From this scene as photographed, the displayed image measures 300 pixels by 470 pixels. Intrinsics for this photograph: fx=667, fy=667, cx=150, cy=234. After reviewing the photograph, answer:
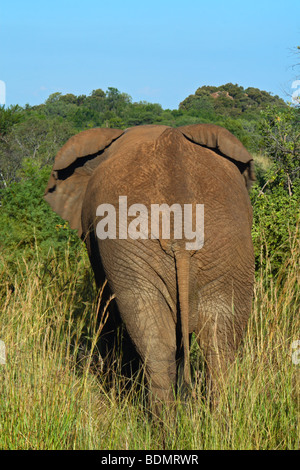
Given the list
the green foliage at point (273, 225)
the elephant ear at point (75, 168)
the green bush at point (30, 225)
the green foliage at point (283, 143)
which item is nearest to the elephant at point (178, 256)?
the elephant ear at point (75, 168)

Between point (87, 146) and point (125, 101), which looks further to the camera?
point (125, 101)

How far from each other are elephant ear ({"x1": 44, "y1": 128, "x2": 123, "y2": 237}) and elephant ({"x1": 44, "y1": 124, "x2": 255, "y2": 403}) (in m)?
0.57

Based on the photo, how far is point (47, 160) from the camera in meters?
20.1

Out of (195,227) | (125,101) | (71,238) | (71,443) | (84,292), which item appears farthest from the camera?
(125,101)

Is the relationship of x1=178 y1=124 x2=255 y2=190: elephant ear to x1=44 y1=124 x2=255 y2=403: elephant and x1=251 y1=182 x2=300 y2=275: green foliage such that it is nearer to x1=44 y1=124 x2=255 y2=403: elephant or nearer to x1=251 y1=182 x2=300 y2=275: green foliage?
x1=44 y1=124 x2=255 y2=403: elephant

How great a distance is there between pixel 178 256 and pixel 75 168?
4.90 feet

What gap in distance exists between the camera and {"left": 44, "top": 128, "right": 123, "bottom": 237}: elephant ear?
14.1 ft

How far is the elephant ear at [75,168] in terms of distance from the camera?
4.29 meters

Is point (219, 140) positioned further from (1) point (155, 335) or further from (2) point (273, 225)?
(2) point (273, 225)

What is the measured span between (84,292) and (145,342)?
2.53 m

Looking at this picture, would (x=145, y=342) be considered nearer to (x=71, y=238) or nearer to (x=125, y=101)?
(x=71, y=238)

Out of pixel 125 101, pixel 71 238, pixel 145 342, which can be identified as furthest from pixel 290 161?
pixel 125 101

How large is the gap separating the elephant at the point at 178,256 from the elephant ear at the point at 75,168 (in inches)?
22.5

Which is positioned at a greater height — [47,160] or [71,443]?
[47,160]
